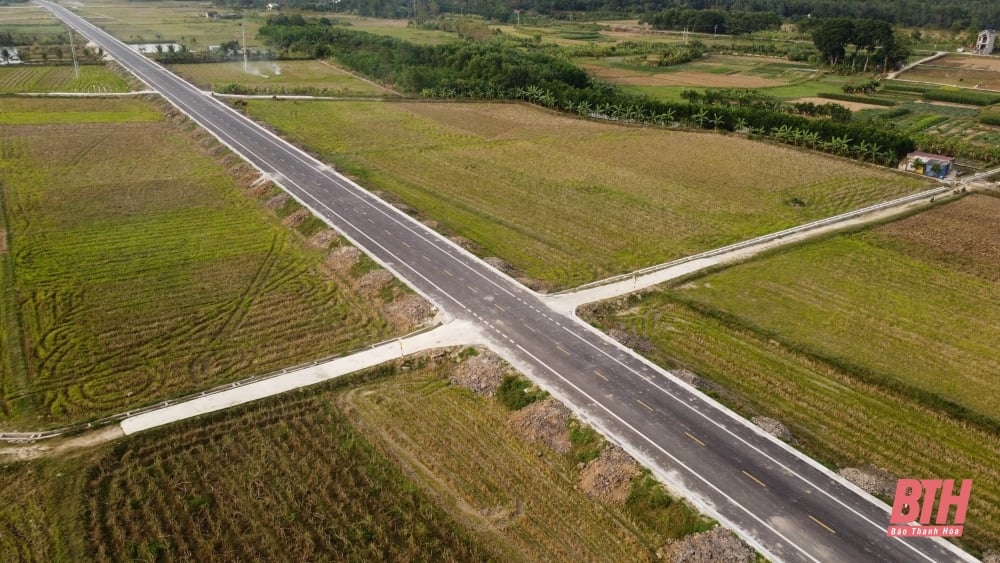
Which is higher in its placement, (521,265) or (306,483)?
(521,265)

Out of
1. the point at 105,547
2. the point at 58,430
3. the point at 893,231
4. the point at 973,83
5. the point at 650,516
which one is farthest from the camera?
the point at 973,83

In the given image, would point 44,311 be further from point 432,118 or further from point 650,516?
point 432,118

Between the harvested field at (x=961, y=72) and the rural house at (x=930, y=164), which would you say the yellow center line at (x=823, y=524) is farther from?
the harvested field at (x=961, y=72)

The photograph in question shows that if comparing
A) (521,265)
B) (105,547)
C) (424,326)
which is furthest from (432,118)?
(105,547)

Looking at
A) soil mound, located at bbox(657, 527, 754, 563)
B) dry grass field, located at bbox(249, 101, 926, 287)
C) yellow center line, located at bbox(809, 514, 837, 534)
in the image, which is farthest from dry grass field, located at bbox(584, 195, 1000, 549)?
soil mound, located at bbox(657, 527, 754, 563)

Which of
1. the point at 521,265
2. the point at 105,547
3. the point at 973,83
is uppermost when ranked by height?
the point at 973,83

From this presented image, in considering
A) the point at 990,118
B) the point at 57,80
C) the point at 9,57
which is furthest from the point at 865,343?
the point at 9,57

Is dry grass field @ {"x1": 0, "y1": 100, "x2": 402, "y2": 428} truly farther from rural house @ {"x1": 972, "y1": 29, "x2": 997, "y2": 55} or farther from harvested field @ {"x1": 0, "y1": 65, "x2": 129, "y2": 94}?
rural house @ {"x1": 972, "y1": 29, "x2": 997, "y2": 55}
